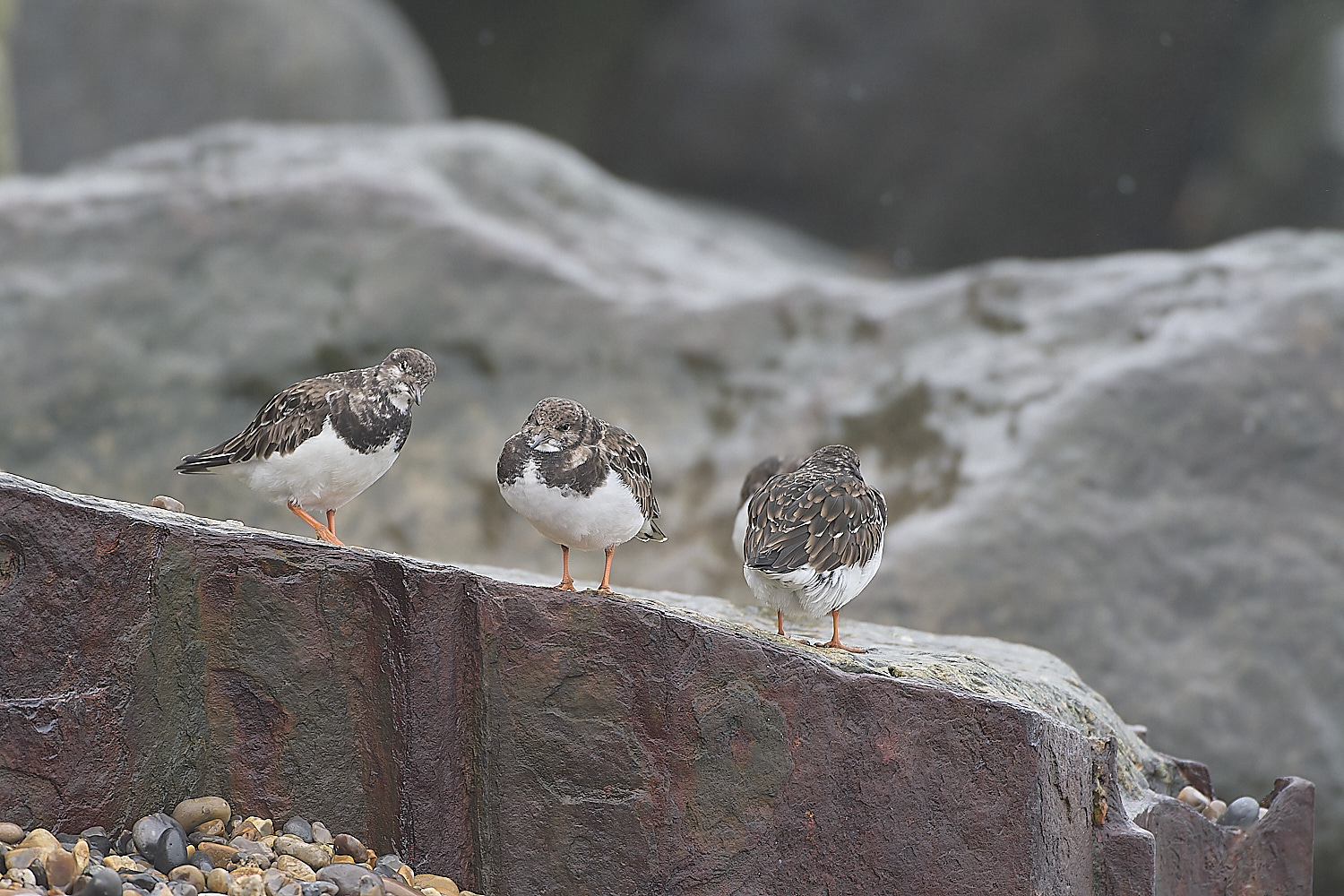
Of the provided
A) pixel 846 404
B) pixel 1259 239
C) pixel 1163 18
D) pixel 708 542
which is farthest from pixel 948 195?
pixel 708 542

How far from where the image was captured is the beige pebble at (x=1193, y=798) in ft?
20.1

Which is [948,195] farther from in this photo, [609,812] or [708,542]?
[609,812]

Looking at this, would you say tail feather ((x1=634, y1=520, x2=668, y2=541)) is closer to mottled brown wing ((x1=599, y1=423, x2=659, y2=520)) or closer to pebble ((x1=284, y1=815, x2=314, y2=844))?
mottled brown wing ((x1=599, y1=423, x2=659, y2=520))

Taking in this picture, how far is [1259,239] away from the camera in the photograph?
35.8 ft

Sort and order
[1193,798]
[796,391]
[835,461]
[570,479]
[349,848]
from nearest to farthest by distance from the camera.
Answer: [349,848] < [570,479] < [1193,798] < [835,461] < [796,391]

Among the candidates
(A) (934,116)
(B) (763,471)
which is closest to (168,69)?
(A) (934,116)

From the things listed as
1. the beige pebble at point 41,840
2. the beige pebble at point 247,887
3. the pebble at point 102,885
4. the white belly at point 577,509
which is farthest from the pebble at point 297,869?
the white belly at point 577,509

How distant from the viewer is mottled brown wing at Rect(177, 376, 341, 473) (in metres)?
5.34

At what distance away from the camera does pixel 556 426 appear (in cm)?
501

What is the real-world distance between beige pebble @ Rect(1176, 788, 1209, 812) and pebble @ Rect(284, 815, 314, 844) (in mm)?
4011

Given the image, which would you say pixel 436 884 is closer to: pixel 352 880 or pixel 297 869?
pixel 352 880

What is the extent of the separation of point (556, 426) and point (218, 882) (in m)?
1.99

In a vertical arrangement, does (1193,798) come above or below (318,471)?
below

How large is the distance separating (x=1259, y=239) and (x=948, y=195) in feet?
25.8
